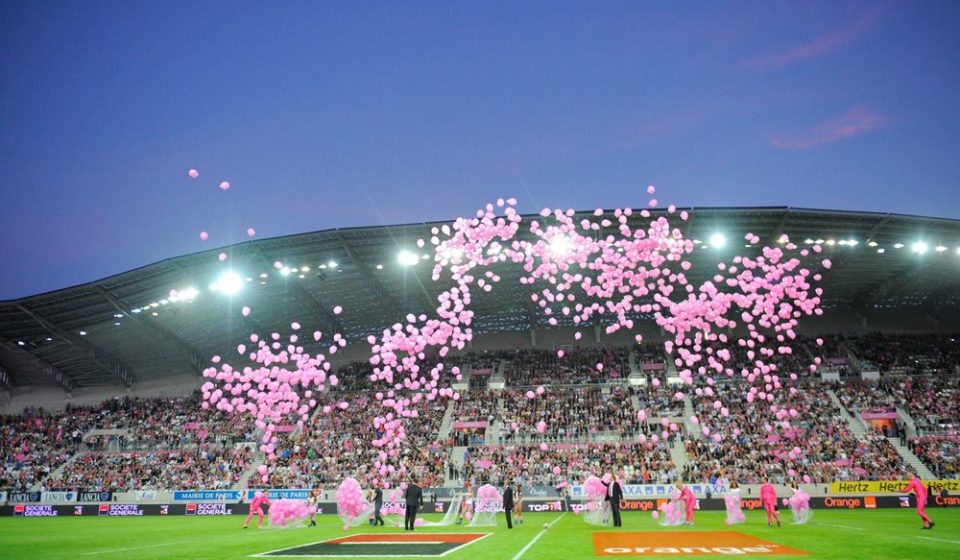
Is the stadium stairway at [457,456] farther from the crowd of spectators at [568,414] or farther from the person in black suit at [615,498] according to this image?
the person in black suit at [615,498]

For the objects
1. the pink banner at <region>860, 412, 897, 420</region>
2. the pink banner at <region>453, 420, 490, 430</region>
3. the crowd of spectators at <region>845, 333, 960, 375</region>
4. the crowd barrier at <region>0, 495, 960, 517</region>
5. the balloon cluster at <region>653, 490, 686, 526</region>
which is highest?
the crowd of spectators at <region>845, 333, 960, 375</region>

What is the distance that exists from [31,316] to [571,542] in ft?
140

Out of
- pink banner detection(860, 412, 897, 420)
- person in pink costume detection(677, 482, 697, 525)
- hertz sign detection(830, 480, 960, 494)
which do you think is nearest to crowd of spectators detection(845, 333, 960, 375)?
pink banner detection(860, 412, 897, 420)

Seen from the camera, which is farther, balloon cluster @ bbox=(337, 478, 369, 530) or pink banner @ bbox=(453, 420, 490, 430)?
pink banner @ bbox=(453, 420, 490, 430)

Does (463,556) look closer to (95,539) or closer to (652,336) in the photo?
(95,539)

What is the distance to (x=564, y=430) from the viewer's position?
40.6 metres

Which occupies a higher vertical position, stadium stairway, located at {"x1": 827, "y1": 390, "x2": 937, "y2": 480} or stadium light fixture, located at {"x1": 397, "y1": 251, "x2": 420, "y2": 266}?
stadium light fixture, located at {"x1": 397, "y1": 251, "x2": 420, "y2": 266}

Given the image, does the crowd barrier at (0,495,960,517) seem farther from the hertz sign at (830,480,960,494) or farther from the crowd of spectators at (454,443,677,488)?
the crowd of spectators at (454,443,677,488)

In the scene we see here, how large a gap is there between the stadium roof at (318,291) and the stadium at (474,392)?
19 cm

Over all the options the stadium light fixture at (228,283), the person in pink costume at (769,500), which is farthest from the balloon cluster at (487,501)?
the stadium light fixture at (228,283)

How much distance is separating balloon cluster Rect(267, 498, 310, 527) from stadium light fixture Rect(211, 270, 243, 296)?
20350 millimetres

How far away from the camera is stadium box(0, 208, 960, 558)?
114 ft

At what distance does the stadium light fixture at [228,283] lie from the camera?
39562 millimetres

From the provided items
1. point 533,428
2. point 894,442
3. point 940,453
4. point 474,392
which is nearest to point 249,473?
point 474,392
